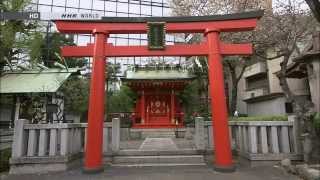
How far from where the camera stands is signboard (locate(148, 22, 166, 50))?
987cm

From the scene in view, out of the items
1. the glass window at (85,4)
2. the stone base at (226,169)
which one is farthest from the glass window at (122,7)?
the stone base at (226,169)

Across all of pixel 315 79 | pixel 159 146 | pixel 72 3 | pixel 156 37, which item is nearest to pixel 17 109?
pixel 159 146

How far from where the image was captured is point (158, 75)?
24578mm

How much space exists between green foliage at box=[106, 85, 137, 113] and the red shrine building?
1342 mm

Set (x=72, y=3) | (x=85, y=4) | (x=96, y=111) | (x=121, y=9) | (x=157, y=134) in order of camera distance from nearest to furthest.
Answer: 1. (x=96, y=111)
2. (x=157, y=134)
3. (x=72, y=3)
4. (x=85, y=4)
5. (x=121, y=9)

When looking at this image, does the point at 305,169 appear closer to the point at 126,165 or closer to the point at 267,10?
the point at 126,165

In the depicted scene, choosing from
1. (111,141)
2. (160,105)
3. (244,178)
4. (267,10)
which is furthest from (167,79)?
(244,178)

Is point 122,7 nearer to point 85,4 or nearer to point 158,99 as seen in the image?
point 85,4

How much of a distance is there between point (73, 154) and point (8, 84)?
20.3 ft

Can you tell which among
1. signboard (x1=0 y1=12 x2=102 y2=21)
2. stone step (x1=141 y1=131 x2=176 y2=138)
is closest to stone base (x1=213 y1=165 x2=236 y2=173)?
signboard (x1=0 y1=12 x2=102 y2=21)

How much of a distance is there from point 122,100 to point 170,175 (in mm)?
18038

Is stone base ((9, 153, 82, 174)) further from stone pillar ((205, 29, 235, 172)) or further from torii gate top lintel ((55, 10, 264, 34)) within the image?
stone pillar ((205, 29, 235, 172))

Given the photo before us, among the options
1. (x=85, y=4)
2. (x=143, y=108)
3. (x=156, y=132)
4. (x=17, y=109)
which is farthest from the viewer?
(x=85, y=4)

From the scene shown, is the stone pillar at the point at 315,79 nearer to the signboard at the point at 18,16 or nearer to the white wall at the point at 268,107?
the signboard at the point at 18,16
